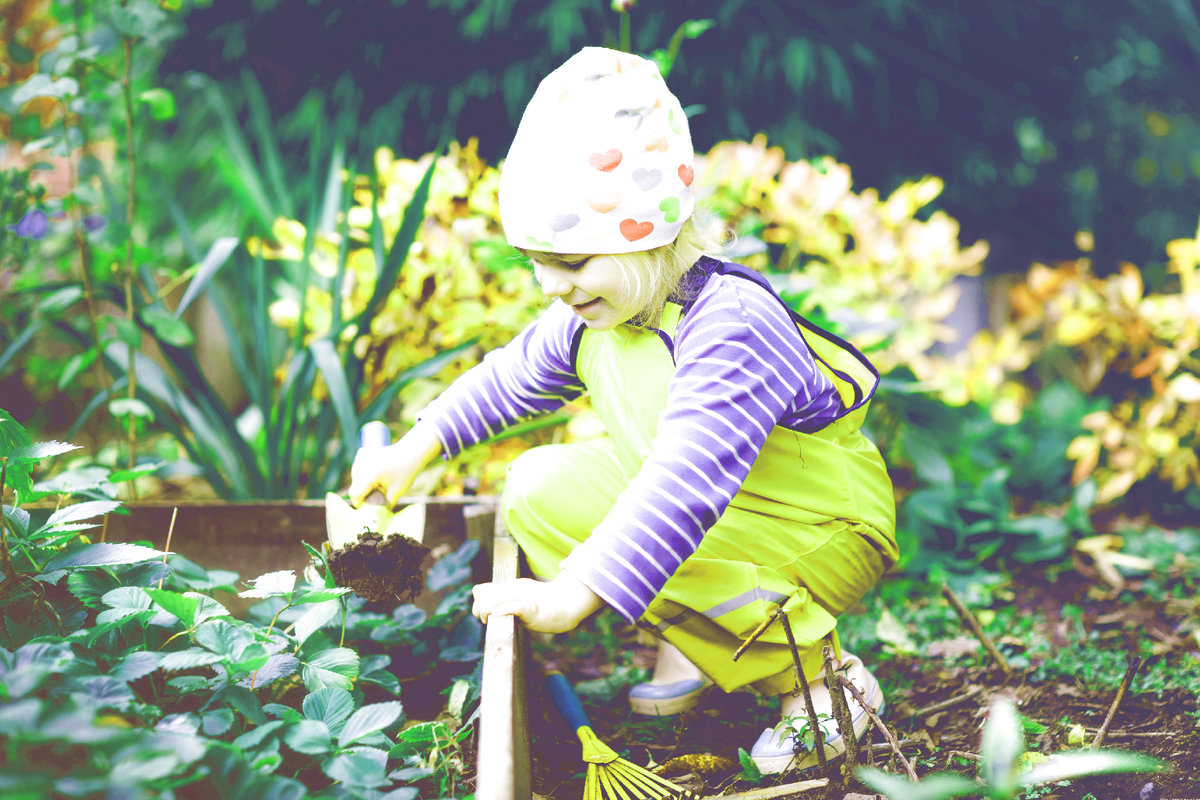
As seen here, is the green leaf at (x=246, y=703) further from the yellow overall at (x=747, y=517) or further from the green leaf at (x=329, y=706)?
the yellow overall at (x=747, y=517)

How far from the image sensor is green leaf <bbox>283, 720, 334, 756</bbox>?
80cm

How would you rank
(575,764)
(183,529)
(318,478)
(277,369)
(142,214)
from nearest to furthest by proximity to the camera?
(575,764) < (183,529) < (318,478) < (277,369) < (142,214)

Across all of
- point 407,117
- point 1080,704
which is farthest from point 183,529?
point 407,117

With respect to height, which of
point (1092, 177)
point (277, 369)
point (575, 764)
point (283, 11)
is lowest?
point (575, 764)

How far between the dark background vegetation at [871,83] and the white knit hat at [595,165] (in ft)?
6.03

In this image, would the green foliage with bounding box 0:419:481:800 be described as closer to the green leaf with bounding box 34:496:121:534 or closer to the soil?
the green leaf with bounding box 34:496:121:534

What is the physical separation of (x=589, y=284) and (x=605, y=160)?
15cm

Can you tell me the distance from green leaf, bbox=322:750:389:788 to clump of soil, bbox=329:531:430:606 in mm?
266

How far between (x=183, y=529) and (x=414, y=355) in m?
0.58

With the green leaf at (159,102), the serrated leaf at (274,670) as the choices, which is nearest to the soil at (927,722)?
the serrated leaf at (274,670)

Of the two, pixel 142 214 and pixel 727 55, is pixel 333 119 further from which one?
pixel 727 55

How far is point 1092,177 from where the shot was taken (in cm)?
287

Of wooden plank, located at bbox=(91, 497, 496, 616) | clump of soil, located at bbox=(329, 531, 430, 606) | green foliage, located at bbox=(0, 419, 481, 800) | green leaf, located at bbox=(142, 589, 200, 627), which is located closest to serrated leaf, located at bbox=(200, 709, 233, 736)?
green foliage, located at bbox=(0, 419, 481, 800)

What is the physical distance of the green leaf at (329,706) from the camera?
86 cm
